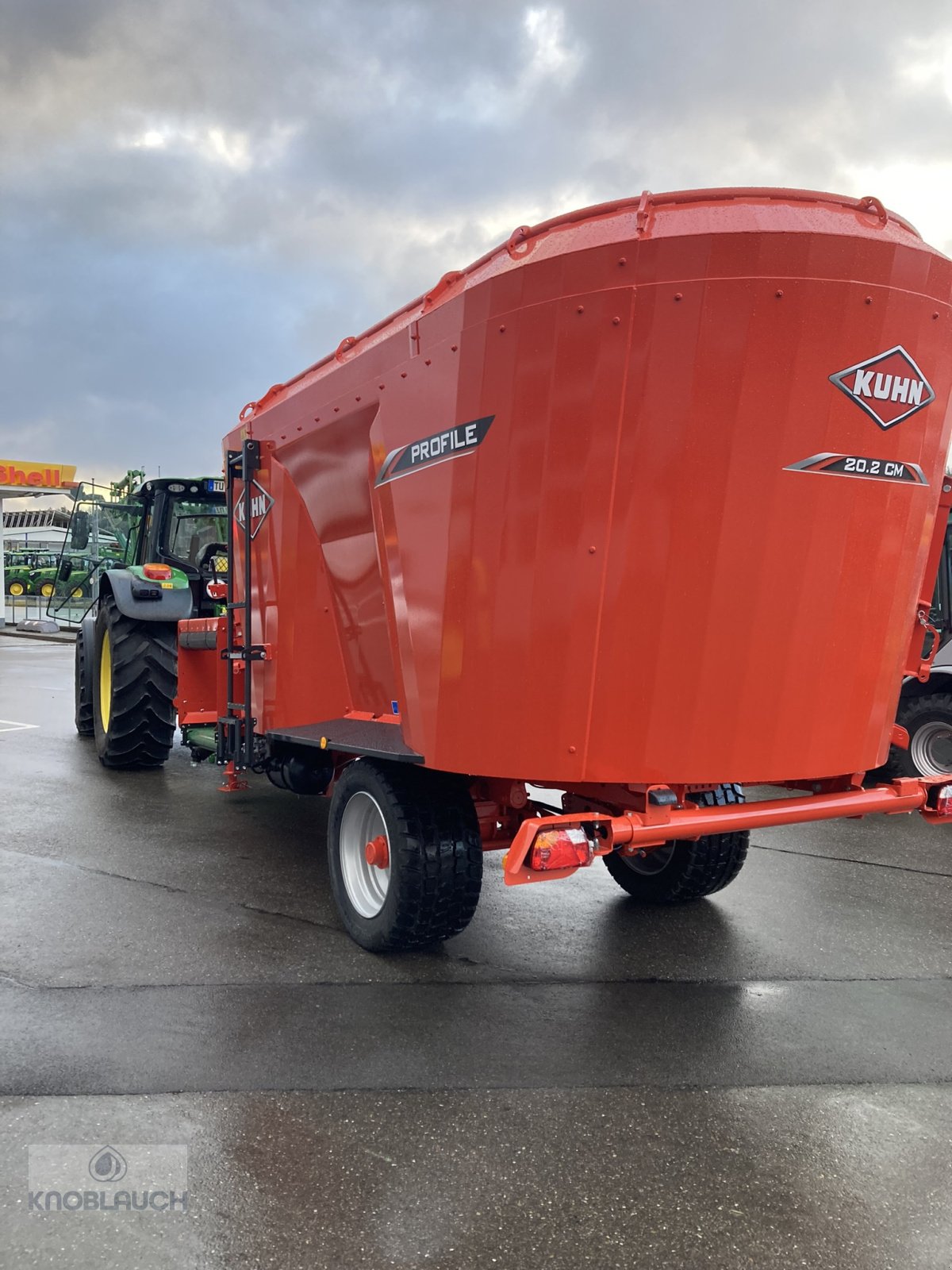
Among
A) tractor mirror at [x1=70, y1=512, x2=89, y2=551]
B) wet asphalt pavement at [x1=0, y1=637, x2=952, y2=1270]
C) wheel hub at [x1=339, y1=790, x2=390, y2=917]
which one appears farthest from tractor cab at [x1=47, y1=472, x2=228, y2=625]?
wheel hub at [x1=339, y1=790, x2=390, y2=917]

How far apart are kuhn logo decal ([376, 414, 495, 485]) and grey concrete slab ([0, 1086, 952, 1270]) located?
7.30 ft

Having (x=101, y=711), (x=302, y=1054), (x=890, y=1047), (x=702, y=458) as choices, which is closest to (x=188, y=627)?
(x=101, y=711)

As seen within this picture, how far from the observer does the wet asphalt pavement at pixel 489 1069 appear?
243cm

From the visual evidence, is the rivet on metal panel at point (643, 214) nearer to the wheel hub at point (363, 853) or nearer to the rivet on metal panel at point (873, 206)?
the rivet on metal panel at point (873, 206)

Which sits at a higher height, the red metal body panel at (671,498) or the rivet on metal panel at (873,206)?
the rivet on metal panel at (873,206)

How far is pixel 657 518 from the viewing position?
126 inches

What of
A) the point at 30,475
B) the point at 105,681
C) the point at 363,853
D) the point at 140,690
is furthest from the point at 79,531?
the point at 30,475

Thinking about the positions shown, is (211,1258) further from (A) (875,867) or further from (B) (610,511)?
(A) (875,867)

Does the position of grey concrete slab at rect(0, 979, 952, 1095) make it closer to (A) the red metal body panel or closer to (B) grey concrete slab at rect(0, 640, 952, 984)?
(B) grey concrete slab at rect(0, 640, 952, 984)

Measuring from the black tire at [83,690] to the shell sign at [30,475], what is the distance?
20718 millimetres

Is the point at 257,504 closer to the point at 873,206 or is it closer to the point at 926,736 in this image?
the point at 873,206

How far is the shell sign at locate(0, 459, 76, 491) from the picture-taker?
28.1 m

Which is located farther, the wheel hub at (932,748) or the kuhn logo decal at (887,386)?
the wheel hub at (932,748)

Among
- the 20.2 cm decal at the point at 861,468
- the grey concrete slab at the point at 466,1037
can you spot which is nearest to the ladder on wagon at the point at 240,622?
the grey concrete slab at the point at 466,1037
